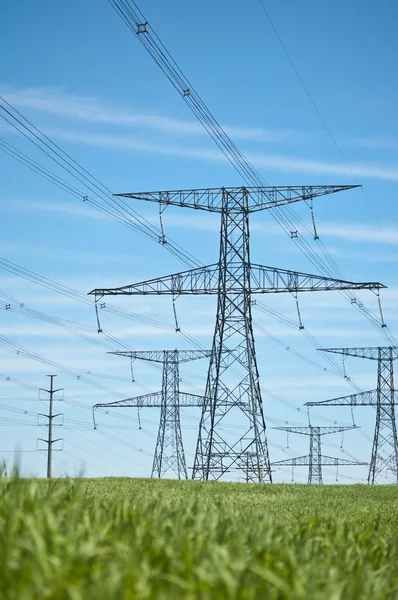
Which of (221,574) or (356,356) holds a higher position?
(356,356)

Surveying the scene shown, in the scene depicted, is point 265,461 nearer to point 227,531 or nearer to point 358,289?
point 358,289

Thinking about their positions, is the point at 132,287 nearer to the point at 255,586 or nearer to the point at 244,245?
the point at 244,245

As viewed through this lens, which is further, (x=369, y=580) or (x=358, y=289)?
(x=358, y=289)

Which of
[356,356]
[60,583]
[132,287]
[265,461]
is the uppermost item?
[356,356]

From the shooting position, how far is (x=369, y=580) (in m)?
4.15

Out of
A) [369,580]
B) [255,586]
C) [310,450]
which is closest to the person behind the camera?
[255,586]

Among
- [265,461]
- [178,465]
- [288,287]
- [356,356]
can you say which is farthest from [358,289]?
[178,465]

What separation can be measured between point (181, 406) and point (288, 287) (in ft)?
99.6

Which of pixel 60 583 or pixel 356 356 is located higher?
pixel 356 356

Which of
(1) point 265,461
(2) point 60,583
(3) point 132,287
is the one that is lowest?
(2) point 60,583

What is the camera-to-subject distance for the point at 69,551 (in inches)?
132

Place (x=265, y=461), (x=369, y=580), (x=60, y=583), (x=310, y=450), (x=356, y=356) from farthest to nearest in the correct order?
(x=310, y=450), (x=356, y=356), (x=265, y=461), (x=369, y=580), (x=60, y=583)

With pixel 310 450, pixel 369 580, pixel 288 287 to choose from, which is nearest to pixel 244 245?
pixel 288 287

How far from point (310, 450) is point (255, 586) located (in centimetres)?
8825
